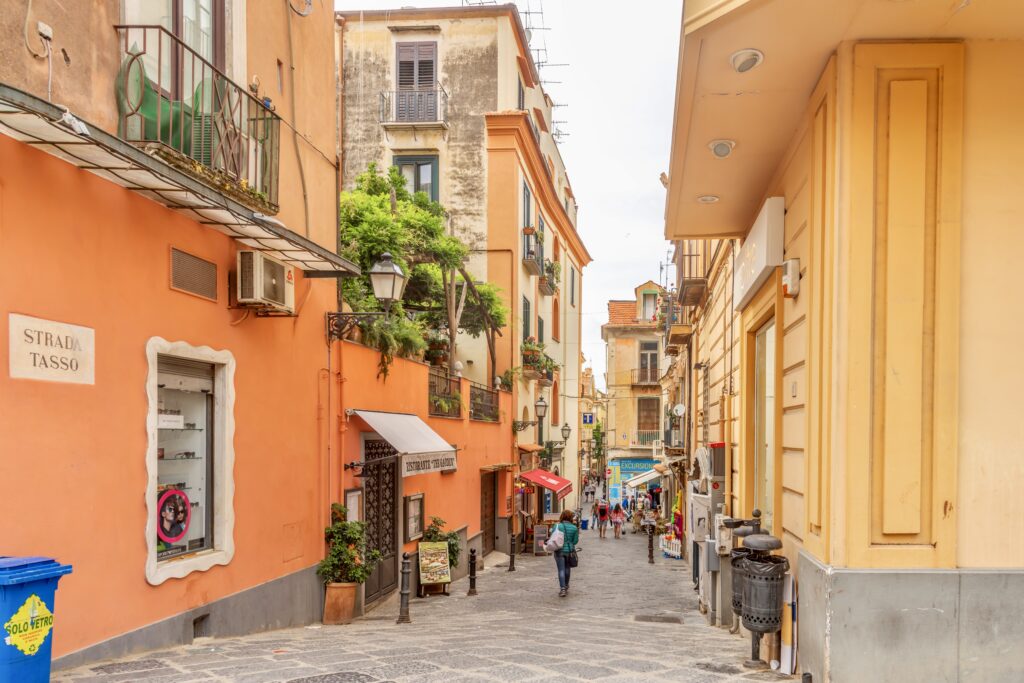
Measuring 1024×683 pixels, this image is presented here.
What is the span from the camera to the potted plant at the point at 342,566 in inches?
425

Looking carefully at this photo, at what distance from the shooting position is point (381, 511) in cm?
1370

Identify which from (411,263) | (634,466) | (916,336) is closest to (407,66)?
(411,263)

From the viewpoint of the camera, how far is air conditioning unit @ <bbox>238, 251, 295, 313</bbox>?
859 centimetres

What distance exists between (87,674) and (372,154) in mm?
20191

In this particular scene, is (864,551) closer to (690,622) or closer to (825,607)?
(825,607)

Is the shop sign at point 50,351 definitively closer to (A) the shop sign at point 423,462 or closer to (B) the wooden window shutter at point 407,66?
(A) the shop sign at point 423,462

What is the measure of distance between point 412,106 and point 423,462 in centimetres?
1407

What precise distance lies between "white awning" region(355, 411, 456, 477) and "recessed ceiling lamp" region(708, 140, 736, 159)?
6343 mm

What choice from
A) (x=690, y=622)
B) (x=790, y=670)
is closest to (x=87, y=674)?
(x=790, y=670)

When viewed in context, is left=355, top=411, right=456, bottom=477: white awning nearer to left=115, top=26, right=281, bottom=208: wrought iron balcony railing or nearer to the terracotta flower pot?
the terracotta flower pot

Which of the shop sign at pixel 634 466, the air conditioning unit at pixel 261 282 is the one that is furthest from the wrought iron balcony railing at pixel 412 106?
the shop sign at pixel 634 466

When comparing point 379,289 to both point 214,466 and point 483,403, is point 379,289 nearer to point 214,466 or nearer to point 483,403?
point 214,466

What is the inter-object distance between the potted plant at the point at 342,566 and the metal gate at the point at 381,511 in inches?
43.3

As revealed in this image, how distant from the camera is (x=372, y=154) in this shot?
24.6 m
